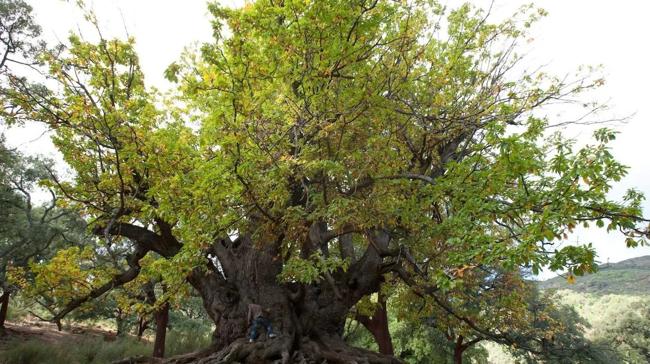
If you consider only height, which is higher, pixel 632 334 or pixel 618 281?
pixel 618 281

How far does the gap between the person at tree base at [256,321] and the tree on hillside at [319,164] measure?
0.35 m

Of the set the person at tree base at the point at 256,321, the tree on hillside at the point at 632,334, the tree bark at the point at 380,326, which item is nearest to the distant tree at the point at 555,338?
the tree bark at the point at 380,326

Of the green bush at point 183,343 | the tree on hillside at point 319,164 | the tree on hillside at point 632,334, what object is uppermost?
the tree on hillside at point 319,164

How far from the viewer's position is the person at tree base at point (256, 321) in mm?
9164

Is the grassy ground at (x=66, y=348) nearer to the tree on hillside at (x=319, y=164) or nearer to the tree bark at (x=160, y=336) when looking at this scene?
the tree bark at (x=160, y=336)

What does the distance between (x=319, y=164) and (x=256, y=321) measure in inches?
204

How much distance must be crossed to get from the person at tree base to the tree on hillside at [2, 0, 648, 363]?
35 centimetres

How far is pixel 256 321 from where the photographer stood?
365 inches

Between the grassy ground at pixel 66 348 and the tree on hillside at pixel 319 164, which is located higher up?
the tree on hillside at pixel 319 164

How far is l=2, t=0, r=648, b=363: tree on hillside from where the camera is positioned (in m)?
5.70

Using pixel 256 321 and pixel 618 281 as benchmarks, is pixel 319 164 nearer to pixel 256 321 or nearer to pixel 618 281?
pixel 256 321

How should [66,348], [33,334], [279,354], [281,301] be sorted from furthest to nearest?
1. [33,334]
2. [66,348]
3. [281,301]
4. [279,354]

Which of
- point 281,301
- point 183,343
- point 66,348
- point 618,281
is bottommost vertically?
point 618,281

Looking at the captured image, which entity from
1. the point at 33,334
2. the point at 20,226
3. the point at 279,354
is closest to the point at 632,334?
the point at 279,354
